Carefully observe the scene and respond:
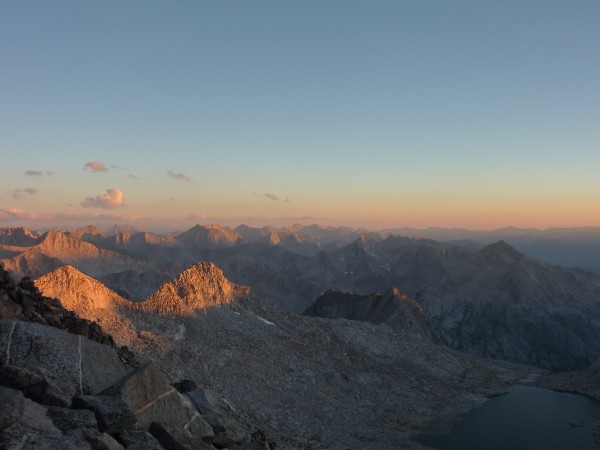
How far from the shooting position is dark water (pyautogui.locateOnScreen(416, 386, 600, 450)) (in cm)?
8978

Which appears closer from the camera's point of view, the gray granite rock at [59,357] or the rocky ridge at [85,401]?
the rocky ridge at [85,401]

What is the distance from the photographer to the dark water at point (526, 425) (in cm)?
8978

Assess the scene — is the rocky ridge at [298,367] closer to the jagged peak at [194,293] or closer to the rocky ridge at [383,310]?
the jagged peak at [194,293]

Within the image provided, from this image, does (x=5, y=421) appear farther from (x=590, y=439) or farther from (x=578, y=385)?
(x=578, y=385)

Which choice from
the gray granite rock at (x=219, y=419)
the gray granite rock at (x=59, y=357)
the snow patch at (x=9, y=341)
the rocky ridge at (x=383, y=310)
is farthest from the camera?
the rocky ridge at (x=383, y=310)

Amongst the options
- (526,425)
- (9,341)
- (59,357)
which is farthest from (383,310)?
(9,341)

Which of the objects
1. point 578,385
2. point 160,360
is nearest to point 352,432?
point 160,360

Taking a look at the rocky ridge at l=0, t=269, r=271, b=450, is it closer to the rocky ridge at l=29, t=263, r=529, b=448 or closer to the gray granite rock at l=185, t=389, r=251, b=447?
the gray granite rock at l=185, t=389, r=251, b=447

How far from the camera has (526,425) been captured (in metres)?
104

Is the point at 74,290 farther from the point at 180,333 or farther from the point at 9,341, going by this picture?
the point at 9,341

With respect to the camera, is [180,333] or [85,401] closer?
[85,401]

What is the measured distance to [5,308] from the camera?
25.5 metres

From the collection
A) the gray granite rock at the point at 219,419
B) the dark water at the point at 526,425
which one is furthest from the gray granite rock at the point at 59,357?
the dark water at the point at 526,425

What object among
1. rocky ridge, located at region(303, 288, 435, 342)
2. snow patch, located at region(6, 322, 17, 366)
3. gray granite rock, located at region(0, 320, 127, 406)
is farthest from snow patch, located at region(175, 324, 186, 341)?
rocky ridge, located at region(303, 288, 435, 342)
